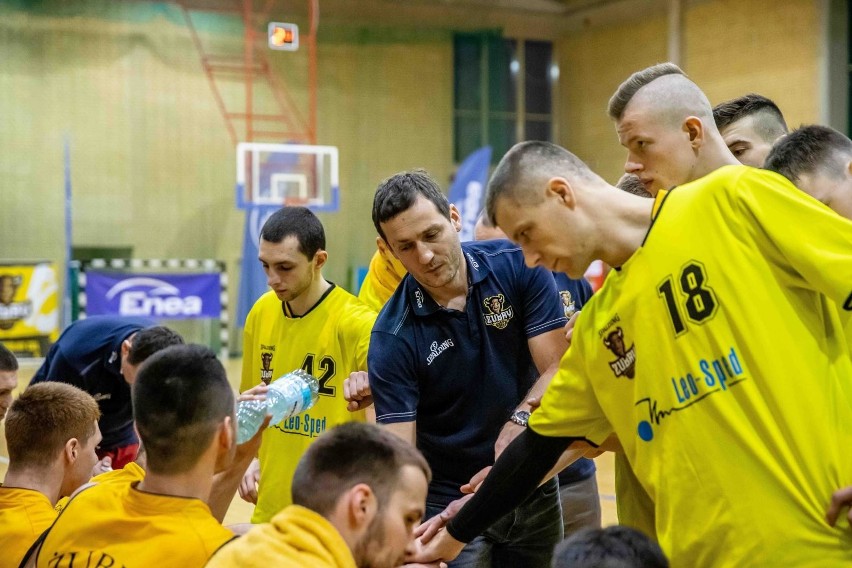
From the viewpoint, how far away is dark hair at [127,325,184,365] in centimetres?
493

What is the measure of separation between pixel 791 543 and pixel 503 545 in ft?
5.45

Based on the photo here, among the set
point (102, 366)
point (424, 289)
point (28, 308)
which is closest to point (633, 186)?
point (424, 289)

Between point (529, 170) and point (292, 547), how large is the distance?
1.11 meters

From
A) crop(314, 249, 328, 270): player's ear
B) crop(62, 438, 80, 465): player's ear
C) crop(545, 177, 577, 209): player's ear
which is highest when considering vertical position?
crop(545, 177, 577, 209): player's ear

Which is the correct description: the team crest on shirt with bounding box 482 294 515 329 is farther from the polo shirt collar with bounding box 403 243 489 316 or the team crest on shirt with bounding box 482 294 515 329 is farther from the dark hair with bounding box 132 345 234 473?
the dark hair with bounding box 132 345 234 473

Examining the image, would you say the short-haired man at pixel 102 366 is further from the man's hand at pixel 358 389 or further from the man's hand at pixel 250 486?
the man's hand at pixel 358 389

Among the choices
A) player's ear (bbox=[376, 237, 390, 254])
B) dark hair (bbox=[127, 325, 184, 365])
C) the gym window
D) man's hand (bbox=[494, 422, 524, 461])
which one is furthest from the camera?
the gym window

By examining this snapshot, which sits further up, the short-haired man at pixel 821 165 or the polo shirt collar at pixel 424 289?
the short-haired man at pixel 821 165

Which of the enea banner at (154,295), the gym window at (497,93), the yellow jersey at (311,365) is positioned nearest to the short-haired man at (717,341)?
the yellow jersey at (311,365)

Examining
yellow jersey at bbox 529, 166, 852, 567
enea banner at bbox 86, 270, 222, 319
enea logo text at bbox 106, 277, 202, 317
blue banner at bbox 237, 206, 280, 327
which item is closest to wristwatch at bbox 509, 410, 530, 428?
yellow jersey at bbox 529, 166, 852, 567

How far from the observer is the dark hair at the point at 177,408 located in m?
2.77

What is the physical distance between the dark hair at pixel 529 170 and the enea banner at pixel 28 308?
47.7ft

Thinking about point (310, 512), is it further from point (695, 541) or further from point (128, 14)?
point (128, 14)

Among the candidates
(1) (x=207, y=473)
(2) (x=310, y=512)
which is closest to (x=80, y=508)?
(1) (x=207, y=473)
